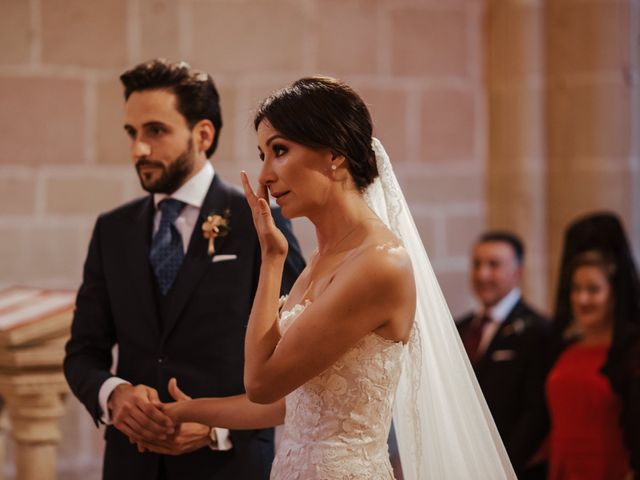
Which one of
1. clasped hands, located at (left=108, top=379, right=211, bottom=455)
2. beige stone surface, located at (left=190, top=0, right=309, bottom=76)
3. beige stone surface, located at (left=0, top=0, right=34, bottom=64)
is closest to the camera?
clasped hands, located at (left=108, top=379, right=211, bottom=455)

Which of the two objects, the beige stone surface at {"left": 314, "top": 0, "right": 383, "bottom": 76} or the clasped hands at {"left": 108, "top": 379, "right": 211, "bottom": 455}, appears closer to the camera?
the clasped hands at {"left": 108, "top": 379, "right": 211, "bottom": 455}

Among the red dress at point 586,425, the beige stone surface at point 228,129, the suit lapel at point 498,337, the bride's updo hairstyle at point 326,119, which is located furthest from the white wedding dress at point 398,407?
the beige stone surface at point 228,129

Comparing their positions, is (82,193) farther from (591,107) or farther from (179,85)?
(591,107)

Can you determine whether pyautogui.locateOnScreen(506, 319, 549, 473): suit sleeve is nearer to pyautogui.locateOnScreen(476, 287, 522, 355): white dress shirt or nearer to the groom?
pyautogui.locateOnScreen(476, 287, 522, 355): white dress shirt

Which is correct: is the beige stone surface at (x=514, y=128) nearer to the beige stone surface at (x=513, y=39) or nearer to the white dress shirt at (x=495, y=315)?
the beige stone surface at (x=513, y=39)

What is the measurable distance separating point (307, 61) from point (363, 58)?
30 centimetres

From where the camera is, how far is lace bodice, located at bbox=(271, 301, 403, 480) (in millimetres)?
2539

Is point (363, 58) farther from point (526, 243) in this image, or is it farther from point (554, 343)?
point (554, 343)

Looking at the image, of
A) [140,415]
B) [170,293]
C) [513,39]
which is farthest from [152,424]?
[513,39]

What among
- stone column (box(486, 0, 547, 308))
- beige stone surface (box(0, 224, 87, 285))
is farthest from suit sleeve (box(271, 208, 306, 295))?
stone column (box(486, 0, 547, 308))

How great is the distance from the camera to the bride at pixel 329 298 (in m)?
2.47

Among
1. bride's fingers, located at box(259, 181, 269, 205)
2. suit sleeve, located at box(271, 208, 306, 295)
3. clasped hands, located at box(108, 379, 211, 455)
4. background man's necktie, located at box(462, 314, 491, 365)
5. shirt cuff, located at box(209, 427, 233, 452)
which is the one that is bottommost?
background man's necktie, located at box(462, 314, 491, 365)

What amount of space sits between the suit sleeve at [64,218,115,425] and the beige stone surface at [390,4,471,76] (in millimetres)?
2750

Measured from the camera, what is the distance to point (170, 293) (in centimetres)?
322
